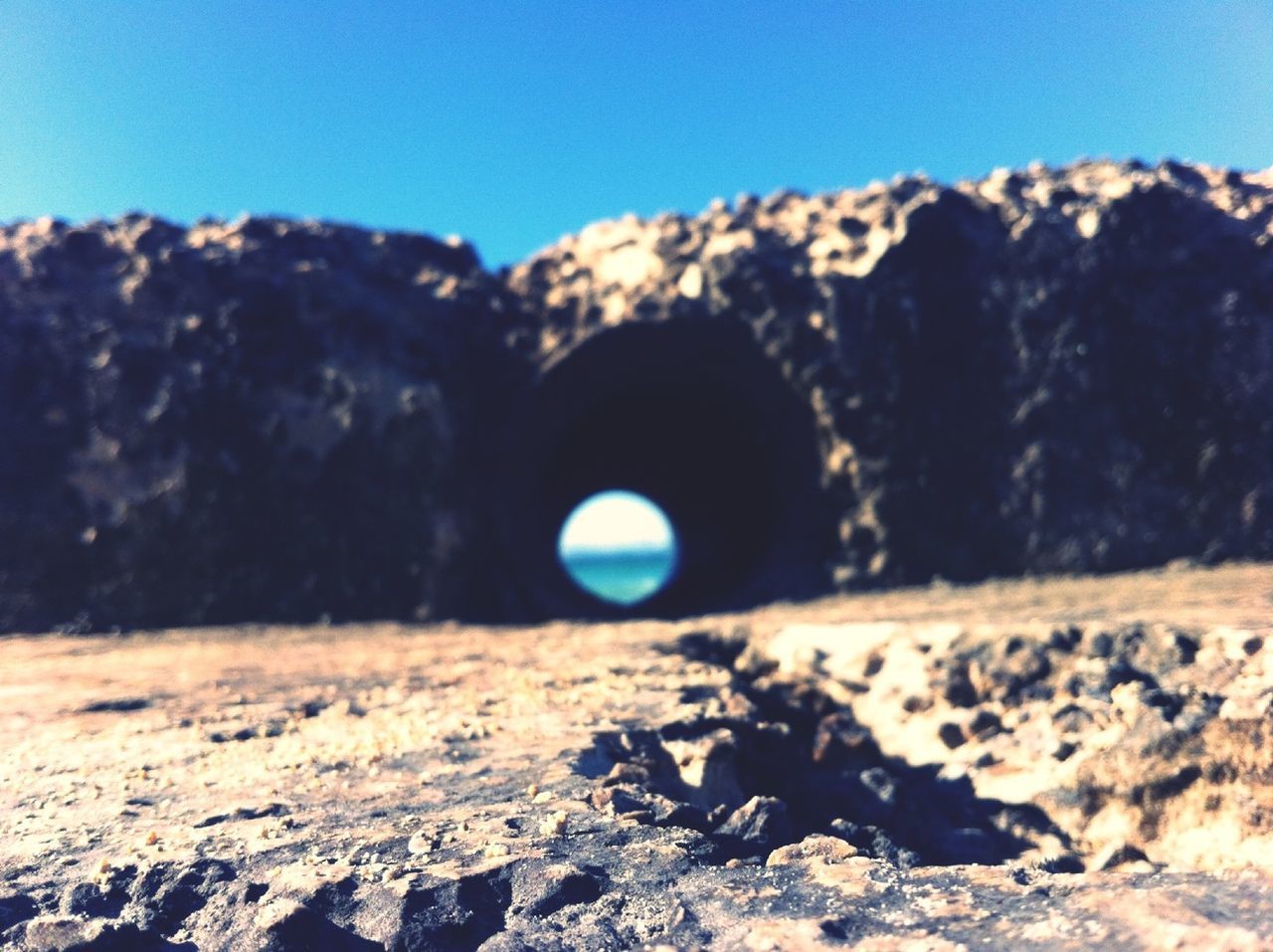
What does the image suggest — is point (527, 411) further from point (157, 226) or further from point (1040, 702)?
point (1040, 702)

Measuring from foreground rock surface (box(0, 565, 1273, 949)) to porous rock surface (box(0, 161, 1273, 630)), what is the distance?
2292 mm

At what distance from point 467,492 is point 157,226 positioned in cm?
513

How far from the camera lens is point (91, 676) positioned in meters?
5.91

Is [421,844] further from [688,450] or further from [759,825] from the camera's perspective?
[688,450]

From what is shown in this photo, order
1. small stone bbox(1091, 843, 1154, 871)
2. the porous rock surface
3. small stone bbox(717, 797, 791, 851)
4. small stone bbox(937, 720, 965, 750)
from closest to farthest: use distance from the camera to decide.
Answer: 1. small stone bbox(717, 797, 791, 851)
2. small stone bbox(1091, 843, 1154, 871)
3. small stone bbox(937, 720, 965, 750)
4. the porous rock surface

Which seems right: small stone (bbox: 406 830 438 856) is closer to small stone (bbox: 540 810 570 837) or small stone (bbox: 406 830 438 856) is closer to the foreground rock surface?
the foreground rock surface

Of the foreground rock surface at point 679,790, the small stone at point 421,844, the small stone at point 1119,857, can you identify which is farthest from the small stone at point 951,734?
the small stone at point 421,844

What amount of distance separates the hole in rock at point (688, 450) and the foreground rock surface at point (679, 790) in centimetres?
283

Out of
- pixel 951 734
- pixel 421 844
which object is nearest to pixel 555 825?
pixel 421 844

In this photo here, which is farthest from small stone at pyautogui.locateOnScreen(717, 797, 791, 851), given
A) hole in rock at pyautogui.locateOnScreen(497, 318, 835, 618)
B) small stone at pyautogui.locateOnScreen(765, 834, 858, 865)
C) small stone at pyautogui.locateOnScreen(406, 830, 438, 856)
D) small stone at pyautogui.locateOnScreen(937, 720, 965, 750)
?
hole in rock at pyautogui.locateOnScreen(497, 318, 835, 618)

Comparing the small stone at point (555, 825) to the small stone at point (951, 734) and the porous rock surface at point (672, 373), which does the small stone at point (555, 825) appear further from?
the porous rock surface at point (672, 373)

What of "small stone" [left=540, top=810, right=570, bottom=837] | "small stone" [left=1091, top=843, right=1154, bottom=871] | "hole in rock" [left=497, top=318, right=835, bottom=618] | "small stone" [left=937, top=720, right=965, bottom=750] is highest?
"hole in rock" [left=497, top=318, right=835, bottom=618]

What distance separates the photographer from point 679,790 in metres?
3.37

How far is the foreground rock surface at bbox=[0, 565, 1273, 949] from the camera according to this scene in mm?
2203
